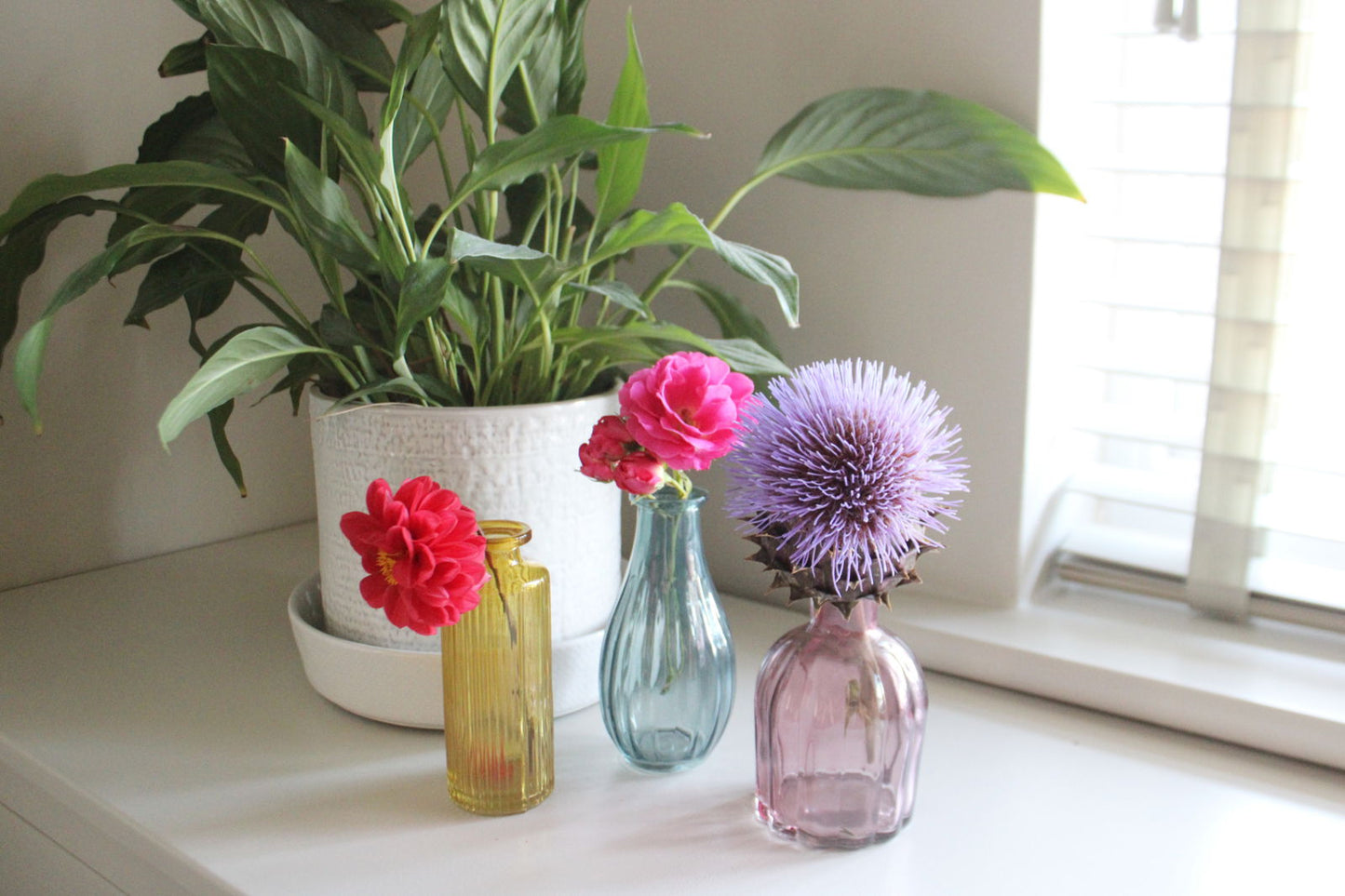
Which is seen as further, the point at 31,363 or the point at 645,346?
the point at 645,346

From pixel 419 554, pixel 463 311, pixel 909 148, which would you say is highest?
pixel 909 148

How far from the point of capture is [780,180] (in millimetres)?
953

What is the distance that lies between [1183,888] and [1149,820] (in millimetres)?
67

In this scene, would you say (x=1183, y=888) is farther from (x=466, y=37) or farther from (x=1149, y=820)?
(x=466, y=37)

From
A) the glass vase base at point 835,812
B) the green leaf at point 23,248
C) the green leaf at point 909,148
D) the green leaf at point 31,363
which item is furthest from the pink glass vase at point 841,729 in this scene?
the green leaf at point 23,248

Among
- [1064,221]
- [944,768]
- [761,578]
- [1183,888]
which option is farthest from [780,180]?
[1183,888]

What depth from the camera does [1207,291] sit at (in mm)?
939

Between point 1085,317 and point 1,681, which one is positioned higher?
point 1085,317

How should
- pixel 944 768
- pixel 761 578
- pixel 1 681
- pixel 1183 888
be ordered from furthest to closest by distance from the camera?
pixel 761 578
pixel 1 681
pixel 944 768
pixel 1183 888

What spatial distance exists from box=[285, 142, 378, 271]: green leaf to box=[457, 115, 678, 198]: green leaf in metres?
0.08

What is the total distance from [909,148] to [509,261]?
1.01 ft

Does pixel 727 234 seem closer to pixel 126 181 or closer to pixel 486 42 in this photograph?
pixel 486 42

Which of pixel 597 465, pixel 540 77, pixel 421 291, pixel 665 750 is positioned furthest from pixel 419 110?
pixel 665 750

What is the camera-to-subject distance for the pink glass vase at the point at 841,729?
652mm
